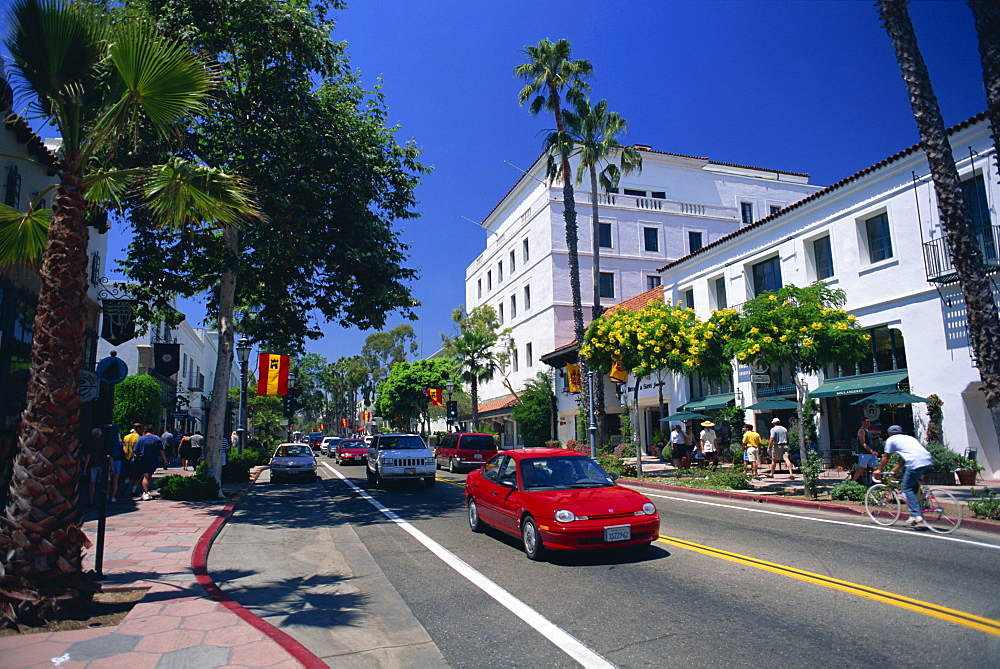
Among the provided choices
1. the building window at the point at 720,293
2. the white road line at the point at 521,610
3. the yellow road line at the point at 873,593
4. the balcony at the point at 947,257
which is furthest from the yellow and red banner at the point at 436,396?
the yellow road line at the point at 873,593

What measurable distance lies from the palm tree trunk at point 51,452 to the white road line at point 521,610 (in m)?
3.97

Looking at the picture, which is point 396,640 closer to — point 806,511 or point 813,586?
point 813,586

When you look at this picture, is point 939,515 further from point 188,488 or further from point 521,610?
point 188,488

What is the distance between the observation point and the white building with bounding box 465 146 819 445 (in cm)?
4228

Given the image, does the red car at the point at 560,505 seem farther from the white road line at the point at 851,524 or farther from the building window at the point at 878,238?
the building window at the point at 878,238

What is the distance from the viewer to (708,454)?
2122 centimetres

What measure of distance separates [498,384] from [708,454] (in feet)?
103

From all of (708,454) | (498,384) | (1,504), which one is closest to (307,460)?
(1,504)

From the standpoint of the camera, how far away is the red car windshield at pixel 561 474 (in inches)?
346

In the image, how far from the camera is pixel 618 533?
7.76 metres

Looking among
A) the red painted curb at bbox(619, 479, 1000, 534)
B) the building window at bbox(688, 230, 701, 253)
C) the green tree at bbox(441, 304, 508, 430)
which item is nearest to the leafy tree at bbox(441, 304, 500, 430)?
the green tree at bbox(441, 304, 508, 430)

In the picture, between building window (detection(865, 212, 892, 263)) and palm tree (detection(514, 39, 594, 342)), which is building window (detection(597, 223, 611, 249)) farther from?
building window (detection(865, 212, 892, 263))

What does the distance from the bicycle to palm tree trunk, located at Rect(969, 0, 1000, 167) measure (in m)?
6.29

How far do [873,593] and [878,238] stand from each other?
17003 millimetres
